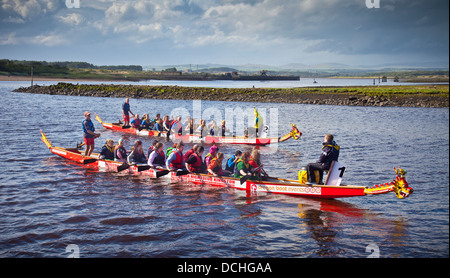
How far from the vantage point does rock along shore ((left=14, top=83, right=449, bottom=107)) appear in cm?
5678

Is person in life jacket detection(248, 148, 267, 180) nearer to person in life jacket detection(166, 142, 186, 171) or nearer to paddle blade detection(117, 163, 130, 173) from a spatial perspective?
person in life jacket detection(166, 142, 186, 171)

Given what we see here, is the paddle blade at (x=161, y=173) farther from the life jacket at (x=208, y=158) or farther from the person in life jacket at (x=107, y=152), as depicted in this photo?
Result: the person in life jacket at (x=107, y=152)

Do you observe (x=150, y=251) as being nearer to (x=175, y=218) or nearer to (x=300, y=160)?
(x=175, y=218)

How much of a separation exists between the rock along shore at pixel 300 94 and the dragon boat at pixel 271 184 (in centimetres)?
4644

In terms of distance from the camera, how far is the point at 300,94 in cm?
6862

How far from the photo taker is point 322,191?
593 inches

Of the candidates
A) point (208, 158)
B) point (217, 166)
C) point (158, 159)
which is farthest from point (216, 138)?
point (217, 166)

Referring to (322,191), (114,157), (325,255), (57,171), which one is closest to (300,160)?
(322,191)

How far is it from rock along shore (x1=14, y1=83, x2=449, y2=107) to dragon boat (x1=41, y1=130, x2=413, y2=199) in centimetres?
4644

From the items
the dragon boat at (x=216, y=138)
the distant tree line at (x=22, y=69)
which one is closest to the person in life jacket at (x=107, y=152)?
the dragon boat at (x=216, y=138)

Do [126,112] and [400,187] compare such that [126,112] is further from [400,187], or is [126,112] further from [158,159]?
[400,187]

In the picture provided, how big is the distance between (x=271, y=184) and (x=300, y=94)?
180 feet

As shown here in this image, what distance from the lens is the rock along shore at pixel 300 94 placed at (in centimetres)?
5678
